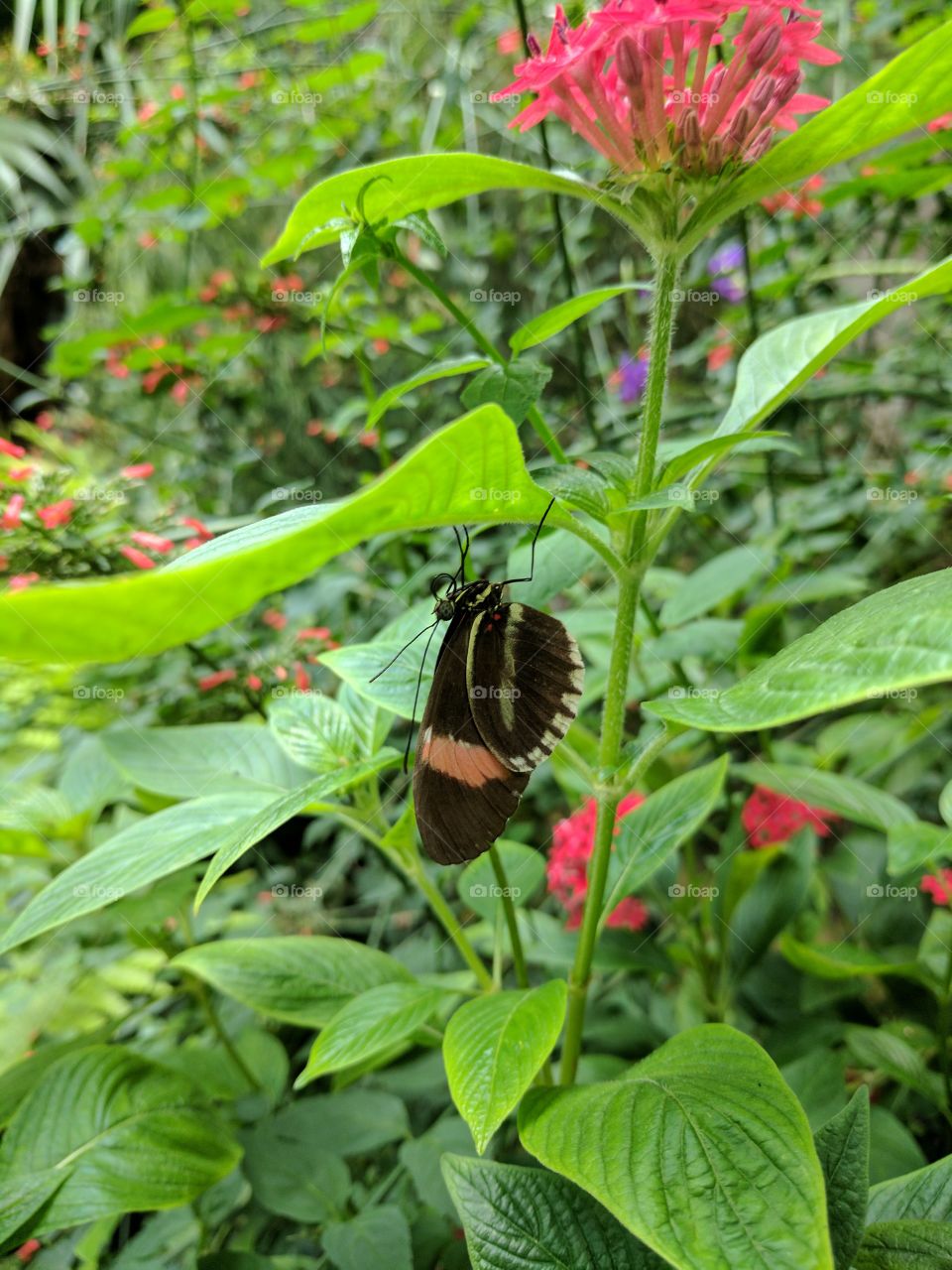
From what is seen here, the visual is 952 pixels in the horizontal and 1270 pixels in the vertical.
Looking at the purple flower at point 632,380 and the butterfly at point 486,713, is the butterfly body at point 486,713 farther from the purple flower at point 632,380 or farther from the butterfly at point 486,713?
the purple flower at point 632,380

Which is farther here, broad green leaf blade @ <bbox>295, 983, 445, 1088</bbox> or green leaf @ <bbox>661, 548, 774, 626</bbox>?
green leaf @ <bbox>661, 548, 774, 626</bbox>

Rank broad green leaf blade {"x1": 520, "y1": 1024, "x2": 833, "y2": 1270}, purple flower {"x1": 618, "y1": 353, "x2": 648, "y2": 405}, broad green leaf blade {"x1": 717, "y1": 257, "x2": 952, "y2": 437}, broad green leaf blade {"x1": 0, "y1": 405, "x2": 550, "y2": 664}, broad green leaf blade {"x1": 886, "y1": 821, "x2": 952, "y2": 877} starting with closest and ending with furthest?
broad green leaf blade {"x1": 0, "y1": 405, "x2": 550, "y2": 664}
broad green leaf blade {"x1": 520, "y1": 1024, "x2": 833, "y2": 1270}
broad green leaf blade {"x1": 717, "y1": 257, "x2": 952, "y2": 437}
broad green leaf blade {"x1": 886, "y1": 821, "x2": 952, "y2": 877}
purple flower {"x1": 618, "y1": 353, "x2": 648, "y2": 405}

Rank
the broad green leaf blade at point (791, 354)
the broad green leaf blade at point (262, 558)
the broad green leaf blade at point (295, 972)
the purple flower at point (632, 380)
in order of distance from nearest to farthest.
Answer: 1. the broad green leaf blade at point (262, 558)
2. the broad green leaf blade at point (791, 354)
3. the broad green leaf blade at point (295, 972)
4. the purple flower at point (632, 380)

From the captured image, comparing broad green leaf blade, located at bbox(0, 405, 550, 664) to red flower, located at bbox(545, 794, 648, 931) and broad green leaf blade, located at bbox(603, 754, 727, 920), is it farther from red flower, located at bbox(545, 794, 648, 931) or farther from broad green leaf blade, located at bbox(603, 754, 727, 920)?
red flower, located at bbox(545, 794, 648, 931)

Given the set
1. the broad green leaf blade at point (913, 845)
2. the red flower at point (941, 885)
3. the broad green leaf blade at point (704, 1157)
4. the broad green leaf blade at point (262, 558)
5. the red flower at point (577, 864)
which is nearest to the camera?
the broad green leaf blade at point (262, 558)

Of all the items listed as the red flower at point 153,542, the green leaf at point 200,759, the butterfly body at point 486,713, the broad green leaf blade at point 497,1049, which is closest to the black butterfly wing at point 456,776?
the butterfly body at point 486,713

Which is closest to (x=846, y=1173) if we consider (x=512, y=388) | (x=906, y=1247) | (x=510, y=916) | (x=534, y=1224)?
(x=906, y=1247)

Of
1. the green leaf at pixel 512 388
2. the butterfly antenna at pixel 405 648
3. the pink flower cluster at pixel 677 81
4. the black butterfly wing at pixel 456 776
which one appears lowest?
the black butterfly wing at pixel 456 776

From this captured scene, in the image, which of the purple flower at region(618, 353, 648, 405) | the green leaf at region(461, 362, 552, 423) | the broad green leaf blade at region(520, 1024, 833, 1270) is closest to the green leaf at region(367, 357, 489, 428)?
the green leaf at region(461, 362, 552, 423)
